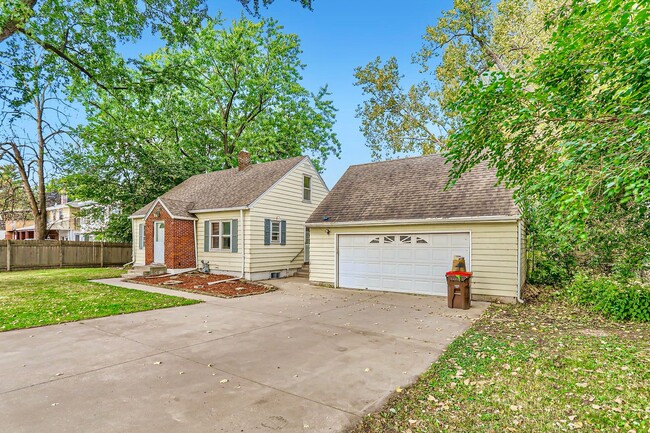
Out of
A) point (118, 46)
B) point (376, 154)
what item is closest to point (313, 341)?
point (118, 46)

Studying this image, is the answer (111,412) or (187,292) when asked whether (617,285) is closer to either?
(111,412)

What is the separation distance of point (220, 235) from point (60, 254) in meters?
10.5

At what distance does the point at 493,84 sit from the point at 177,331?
22.1ft

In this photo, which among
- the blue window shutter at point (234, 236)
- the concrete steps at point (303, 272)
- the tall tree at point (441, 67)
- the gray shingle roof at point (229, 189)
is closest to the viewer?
the blue window shutter at point (234, 236)

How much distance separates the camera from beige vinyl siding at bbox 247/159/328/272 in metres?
14.7

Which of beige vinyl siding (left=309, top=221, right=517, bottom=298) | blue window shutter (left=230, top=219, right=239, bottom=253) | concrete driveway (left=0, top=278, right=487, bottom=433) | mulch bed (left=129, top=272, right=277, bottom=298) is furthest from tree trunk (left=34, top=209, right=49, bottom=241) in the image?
beige vinyl siding (left=309, top=221, right=517, bottom=298)

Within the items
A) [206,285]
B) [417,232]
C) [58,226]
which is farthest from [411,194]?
[58,226]

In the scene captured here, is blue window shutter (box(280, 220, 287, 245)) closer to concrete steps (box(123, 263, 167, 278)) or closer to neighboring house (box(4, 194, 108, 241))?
concrete steps (box(123, 263, 167, 278))

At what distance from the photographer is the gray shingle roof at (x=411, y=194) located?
10578 mm

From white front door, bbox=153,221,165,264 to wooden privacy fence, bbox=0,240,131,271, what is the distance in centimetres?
597

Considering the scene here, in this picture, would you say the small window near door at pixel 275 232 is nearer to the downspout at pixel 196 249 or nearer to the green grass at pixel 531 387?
the downspout at pixel 196 249

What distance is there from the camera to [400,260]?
11.7m

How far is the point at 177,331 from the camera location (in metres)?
6.81

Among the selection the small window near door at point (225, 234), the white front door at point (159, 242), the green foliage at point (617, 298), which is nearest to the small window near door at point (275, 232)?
the small window near door at point (225, 234)
